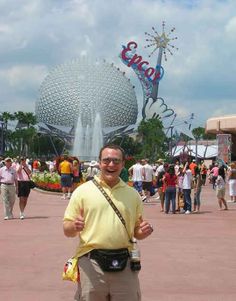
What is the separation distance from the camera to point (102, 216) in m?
4.32

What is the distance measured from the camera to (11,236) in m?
11.6

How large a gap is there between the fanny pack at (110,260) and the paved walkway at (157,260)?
2.45 meters

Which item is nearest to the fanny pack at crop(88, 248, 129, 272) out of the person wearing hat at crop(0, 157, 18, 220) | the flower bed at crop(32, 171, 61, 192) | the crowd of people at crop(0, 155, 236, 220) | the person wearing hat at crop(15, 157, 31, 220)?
the crowd of people at crop(0, 155, 236, 220)

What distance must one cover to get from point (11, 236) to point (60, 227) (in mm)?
1783

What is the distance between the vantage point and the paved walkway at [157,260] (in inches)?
Answer: 272

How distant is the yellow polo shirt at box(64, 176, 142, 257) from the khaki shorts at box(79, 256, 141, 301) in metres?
0.15

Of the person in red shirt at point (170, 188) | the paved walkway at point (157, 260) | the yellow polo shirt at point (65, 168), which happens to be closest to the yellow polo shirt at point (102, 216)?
the paved walkway at point (157, 260)

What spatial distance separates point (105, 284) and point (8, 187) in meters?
Answer: 11.3

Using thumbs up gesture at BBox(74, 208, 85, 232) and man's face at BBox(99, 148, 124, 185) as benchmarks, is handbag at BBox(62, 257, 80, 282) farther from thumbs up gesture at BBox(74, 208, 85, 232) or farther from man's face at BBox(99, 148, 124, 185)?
man's face at BBox(99, 148, 124, 185)

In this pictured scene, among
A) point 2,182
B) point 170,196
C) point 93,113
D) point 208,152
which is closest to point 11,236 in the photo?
point 2,182

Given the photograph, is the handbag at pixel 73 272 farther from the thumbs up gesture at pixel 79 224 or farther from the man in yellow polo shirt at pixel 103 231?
the thumbs up gesture at pixel 79 224

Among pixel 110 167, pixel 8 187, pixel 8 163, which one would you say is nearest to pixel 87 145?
pixel 8 163

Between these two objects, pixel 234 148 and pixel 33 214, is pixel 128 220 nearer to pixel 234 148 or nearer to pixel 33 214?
pixel 33 214

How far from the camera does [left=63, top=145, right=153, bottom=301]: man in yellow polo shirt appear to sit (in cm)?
427
